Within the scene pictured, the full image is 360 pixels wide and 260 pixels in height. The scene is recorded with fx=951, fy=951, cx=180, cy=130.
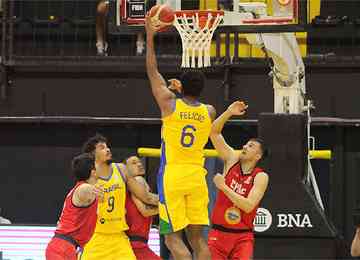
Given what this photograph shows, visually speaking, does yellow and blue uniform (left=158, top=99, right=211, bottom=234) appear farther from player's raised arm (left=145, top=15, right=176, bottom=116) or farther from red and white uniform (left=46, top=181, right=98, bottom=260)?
red and white uniform (left=46, top=181, right=98, bottom=260)

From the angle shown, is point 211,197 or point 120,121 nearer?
point 211,197

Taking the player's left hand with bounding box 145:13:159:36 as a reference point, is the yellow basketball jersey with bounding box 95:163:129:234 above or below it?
below

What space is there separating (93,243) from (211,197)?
10.6 feet

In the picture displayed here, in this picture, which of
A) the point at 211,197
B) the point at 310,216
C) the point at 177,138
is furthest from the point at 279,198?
the point at 177,138

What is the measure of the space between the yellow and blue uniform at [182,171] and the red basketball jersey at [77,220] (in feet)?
3.50

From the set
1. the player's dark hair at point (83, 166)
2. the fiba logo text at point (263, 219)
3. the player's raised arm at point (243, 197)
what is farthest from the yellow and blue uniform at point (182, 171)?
the fiba logo text at point (263, 219)

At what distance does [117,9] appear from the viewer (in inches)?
440

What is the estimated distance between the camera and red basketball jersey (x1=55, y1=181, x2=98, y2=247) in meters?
9.24

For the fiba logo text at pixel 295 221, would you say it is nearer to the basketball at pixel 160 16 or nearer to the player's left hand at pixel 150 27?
the basketball at pixel 160 16

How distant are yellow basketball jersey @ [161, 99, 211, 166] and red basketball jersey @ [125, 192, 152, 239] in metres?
1.62

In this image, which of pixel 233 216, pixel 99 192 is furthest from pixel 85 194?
pixel 233 216

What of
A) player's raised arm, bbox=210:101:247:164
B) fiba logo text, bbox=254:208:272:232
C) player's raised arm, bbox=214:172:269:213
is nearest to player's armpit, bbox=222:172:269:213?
player's raised arm, bbox=214:172:269:213

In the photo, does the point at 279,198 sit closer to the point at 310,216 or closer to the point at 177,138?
the point at 310,216

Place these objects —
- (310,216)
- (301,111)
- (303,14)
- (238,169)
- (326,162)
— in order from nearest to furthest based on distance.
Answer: (238,169) → (303,14) → (310,216) → (301,111) → (326,162)
